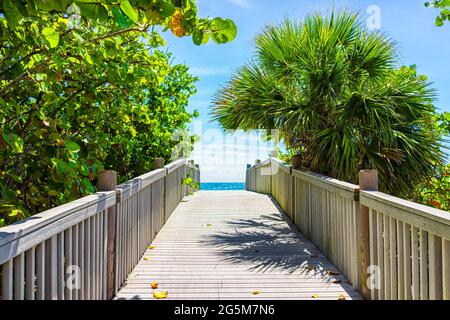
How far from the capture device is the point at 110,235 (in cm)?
313

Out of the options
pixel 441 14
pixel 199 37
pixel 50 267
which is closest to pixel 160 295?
pixel 50 267

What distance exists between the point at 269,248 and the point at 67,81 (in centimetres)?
297

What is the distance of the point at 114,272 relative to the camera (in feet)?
10.5

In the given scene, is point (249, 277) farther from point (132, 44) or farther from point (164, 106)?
point (164, 106)

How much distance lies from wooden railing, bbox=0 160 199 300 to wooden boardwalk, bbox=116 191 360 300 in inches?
12.4

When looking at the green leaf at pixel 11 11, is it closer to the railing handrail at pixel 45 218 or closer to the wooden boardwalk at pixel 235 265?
the railing handrail at pixel 45 218

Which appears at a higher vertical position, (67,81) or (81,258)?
(67,81)

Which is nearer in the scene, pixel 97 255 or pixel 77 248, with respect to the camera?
pixel 77 248

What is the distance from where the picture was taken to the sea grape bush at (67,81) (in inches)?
83.6

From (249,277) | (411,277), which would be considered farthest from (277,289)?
(411,277)

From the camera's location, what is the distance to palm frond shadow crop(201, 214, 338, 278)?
4.04 metres

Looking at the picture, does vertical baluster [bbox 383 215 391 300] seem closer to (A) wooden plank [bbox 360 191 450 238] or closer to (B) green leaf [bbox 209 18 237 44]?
(A) wooden plank [bbox 360 191 450 238]

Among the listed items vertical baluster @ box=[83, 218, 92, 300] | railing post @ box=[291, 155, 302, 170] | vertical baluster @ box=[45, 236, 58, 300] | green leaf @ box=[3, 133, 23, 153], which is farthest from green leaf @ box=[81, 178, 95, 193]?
railing post @ box=[291, 155, 302, 170]

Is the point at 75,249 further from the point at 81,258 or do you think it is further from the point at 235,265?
the point at 235,265
